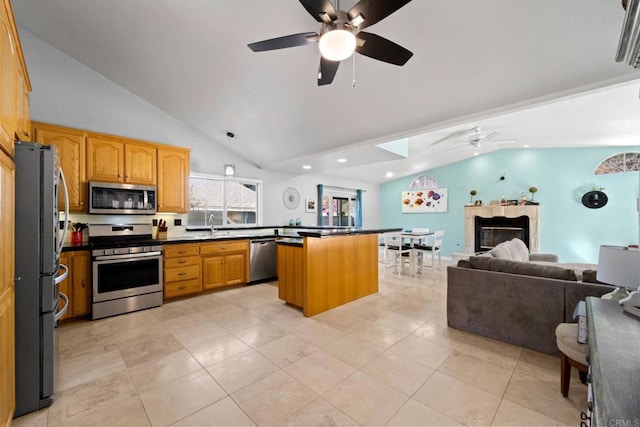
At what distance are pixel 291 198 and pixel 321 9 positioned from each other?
4.99 m

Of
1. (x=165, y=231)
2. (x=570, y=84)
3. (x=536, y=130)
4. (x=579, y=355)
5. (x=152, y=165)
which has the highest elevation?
(x=536, y=130)

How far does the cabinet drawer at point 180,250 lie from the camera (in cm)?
376

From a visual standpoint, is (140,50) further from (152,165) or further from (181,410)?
(181,410)

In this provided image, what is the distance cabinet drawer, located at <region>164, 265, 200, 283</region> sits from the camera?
12.3 feet

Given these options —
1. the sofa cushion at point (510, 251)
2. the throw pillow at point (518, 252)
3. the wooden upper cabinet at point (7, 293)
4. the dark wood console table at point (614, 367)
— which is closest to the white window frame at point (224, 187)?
the wooden upper cabinet at point (7, 293)

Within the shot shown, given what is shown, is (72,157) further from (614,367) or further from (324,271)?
(614,367)

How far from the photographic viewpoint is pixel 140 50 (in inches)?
121

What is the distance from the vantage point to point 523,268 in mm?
2537

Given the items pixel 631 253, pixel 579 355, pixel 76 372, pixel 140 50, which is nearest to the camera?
pixel 631 253

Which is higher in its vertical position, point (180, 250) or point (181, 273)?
point (180, 250)

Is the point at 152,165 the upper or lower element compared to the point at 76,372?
upper

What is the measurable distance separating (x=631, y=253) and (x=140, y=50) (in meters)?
4.71

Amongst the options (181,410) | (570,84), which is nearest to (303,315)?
(181,410)

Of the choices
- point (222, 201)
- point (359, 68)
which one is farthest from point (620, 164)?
point (222, 201)
